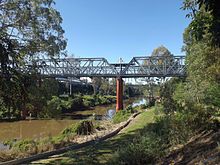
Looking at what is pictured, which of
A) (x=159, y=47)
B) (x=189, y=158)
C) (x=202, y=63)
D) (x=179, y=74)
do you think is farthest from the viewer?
(x=159, y=47)

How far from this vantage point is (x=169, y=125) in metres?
10.6

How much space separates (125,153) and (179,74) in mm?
49525

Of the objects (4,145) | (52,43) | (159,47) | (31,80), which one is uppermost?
(159,47)

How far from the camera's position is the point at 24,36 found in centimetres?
1423

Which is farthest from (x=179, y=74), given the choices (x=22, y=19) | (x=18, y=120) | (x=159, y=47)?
(x=22, y=19)

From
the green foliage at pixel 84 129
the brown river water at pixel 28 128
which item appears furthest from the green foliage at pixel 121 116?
the green foliage at pixel 84 129

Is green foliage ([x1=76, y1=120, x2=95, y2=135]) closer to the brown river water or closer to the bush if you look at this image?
the bush

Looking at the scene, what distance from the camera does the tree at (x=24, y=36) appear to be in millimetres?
11477

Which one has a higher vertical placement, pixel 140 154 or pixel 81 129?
pixel 140 154

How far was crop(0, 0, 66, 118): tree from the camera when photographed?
37.7 ft

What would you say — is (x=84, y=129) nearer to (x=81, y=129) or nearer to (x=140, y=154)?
(x=81, y=129)

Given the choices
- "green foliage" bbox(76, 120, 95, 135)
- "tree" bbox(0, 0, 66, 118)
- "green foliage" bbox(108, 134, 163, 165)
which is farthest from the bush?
"green foliage" bbox(108, 134, 163, 165)

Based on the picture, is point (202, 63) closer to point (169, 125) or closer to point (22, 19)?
point (169, 125)

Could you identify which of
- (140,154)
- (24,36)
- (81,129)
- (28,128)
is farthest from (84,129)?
(28,128)
